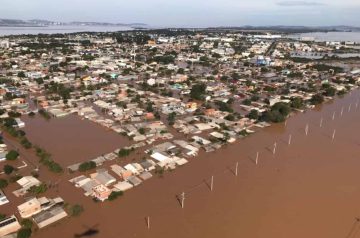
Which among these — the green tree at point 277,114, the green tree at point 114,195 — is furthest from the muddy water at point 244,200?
the green tree at point 277,114

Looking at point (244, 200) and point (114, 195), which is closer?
point (114, 195)

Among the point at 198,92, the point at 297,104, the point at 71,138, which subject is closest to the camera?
the point at 71,138

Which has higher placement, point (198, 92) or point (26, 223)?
point (198, 92)

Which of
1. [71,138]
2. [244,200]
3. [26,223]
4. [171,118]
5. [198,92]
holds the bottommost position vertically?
[244,200]

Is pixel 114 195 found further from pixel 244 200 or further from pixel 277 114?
pixel 277 114

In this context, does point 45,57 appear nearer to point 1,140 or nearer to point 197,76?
point 197,76

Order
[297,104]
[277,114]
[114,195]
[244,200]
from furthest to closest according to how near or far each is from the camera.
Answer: [297,104], [277,114], [244,200], [114,195]

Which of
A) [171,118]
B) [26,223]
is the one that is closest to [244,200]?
[26,223]

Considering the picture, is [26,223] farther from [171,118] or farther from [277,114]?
[277,114]

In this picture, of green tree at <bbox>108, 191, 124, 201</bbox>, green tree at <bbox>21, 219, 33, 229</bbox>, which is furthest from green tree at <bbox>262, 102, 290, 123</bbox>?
green tree at <bbox>21, 219, 33, 229</bbox>
